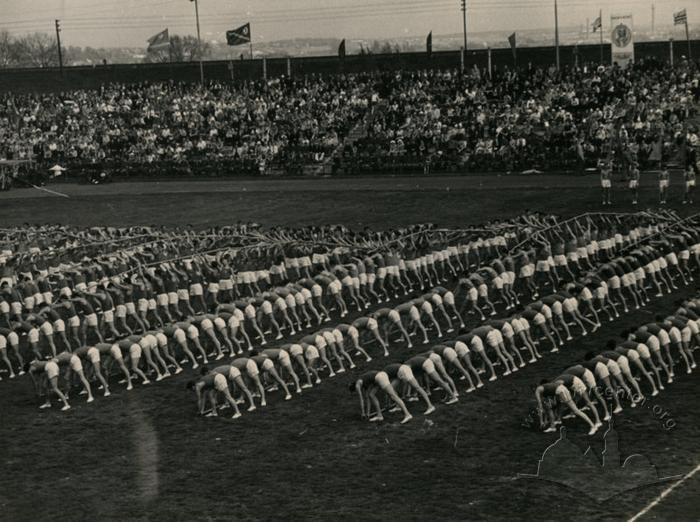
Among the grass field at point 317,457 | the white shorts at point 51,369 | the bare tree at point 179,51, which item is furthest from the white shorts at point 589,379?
the bare tree at point 179,51

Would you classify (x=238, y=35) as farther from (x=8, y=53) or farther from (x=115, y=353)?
(x=8, y=53)

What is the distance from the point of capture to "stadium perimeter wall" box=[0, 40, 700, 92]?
208 ft

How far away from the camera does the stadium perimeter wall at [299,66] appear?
63.4 meters

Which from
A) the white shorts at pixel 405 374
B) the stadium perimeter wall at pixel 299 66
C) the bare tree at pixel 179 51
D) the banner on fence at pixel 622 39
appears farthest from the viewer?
the bare tree at pixel 179 51

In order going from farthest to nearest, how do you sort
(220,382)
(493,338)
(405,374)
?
(493,338), (220,382), (405,374)

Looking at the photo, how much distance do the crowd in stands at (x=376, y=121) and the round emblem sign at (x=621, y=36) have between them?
142 cm

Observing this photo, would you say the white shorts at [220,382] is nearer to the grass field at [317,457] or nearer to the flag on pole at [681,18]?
the grass field at [317,457]

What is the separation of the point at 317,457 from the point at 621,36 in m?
45.0

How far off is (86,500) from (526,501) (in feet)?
21.1

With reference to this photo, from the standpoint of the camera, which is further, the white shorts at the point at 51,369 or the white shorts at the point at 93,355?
the white shorts at the point at 93,355

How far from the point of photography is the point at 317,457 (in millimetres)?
16609

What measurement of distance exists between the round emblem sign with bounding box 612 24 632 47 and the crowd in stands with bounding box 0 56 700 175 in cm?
142

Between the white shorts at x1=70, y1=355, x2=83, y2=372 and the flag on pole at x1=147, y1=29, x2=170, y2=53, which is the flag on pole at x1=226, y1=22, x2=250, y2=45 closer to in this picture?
the flag on pole at x1=147, y1=29, x2=170, y2=53

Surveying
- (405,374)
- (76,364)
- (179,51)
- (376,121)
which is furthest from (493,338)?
(179,51)
